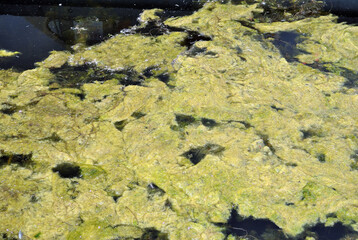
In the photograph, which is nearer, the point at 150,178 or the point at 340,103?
the point at 150,178

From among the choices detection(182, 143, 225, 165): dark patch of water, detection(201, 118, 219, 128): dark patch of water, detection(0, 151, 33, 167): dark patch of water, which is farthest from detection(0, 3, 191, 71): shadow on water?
detection(182, 143, 225, 165): dark patch of water

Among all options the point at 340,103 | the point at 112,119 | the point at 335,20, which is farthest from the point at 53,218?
the point at 335,20

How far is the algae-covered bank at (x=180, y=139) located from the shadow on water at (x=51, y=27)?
203 millimetres

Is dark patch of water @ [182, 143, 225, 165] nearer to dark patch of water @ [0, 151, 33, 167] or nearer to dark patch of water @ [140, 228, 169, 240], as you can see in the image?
dark patch of water @ [140, 228, 169, 240]

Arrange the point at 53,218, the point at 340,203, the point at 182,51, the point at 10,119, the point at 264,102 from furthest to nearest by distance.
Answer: the point at 182,51
the point at 264,102
the point at 10,119
the point at 340,203
the point at 53,218

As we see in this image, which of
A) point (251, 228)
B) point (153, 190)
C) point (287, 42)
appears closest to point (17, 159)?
point (153, 190)

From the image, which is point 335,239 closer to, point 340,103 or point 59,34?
point 340,103

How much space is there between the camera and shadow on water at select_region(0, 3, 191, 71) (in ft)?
10.1

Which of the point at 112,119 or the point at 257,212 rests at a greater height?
the point at 112,119

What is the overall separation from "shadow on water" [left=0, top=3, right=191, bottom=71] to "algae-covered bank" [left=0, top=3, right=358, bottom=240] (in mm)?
203

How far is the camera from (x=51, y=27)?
134 inches

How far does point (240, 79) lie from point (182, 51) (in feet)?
2.06

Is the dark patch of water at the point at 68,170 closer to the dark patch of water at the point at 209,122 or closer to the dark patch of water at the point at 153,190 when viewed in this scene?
the dark patch of water at the point at 153,190

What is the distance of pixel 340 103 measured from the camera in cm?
261
